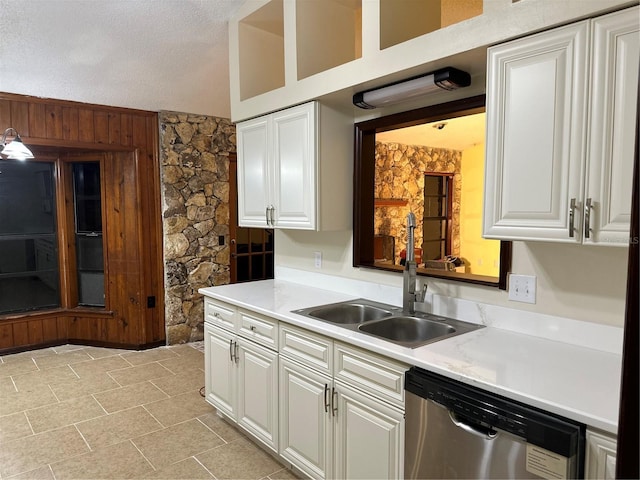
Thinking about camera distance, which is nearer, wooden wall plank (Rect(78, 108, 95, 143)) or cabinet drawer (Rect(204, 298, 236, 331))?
cabinet drawer (Rect(204, 298, 236, 331))

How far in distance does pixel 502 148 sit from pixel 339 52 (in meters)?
1.61

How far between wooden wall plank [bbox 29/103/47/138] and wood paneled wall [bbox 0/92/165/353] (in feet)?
0.60

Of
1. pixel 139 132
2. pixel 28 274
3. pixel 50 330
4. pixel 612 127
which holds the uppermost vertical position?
pixel 139 132

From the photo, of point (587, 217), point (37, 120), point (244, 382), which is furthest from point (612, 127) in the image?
point (37, 120)

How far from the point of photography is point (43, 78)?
3719 mm

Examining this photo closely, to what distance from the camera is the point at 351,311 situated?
104 inches

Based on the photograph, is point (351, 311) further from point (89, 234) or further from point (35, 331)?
point (35, 331)

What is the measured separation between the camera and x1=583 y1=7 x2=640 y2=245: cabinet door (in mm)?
1406

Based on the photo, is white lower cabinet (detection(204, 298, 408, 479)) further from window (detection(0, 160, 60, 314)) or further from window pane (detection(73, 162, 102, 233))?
window (detection(0, 160, 60, 314))

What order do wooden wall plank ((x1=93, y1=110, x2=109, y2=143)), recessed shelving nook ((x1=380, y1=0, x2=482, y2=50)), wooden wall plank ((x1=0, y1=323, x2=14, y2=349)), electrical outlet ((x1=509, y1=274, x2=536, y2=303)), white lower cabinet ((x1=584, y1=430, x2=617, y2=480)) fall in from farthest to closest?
wooden wall plank ((x1=0, y1=323, x2=14, y2=349)) → wooden wall plank ((x1=93, y1=110, x2=109, y2=143)) → recessed shelving nook ((x1=380, y1=0, x2=482, y2=50)) → electrical outlet ((x1=509, y1=274, x2=536, y2=303)) → white lower cabinet ((x1=584, y1=430, x2=617, y2=480))

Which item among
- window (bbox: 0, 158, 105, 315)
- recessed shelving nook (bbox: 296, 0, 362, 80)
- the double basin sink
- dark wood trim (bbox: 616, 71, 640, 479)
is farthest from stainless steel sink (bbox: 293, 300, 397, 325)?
window (bbox: 0, 158, 105, 315)

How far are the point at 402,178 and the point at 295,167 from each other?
3410 mm

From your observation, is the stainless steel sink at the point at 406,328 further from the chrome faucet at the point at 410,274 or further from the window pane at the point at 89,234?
the window pane at the point at 89,234

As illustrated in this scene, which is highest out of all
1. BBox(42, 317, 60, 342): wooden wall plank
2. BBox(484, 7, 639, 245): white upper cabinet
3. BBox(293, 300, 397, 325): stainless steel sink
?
BBox(484, 7, 639, 245): white upper cabinet
